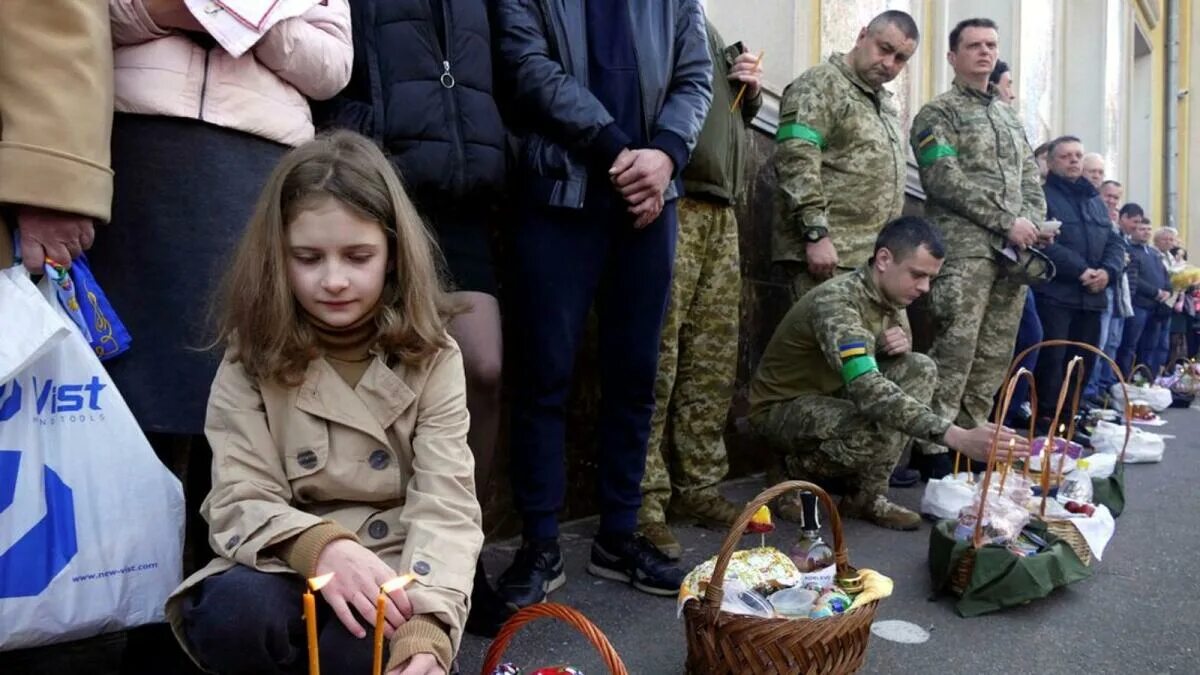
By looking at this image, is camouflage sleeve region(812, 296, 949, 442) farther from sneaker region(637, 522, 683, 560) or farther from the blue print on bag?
the blue print on bag

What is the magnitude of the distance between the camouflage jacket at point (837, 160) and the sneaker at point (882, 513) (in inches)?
41.0

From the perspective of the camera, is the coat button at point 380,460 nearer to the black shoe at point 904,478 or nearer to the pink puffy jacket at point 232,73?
the pink puffy jacket at point 232,73

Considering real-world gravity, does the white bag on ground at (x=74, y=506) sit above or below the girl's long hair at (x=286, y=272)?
below

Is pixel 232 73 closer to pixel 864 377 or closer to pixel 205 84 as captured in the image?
pixel 205 84

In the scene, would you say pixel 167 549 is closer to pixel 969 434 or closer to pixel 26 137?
pixel 26 137

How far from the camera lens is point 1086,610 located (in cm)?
262

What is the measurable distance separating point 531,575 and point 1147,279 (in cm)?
901

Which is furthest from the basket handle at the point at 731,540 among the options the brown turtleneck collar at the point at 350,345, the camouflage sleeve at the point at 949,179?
the camouflage sleeve at the point at 949,179

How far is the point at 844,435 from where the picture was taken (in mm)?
3311

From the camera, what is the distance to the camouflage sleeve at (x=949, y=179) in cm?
447

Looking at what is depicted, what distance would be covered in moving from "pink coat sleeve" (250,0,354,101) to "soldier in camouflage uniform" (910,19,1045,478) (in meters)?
3.39

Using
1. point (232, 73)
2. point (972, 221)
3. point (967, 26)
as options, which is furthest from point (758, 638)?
point (967, 26)

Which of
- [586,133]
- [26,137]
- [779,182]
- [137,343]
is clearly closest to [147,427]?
[137,343]

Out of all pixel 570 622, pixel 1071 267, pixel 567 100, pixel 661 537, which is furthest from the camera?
pixel 1071 267
